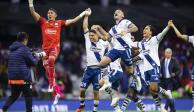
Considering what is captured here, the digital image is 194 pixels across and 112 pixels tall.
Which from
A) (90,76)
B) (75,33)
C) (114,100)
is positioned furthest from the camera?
(75,33)

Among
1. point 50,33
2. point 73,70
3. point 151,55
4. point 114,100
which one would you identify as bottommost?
point 114,100

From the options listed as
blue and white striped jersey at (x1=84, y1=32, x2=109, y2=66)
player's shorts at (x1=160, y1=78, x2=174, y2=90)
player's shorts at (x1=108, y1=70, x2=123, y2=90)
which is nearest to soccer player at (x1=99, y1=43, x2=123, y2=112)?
player's shorts at (x1=108, y1=70, x2=123, y2=90)

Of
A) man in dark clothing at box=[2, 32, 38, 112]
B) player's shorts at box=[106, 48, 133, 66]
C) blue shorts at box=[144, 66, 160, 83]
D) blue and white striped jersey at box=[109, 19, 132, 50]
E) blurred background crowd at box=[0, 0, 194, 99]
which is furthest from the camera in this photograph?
blurred background crowd at box=[0, 0, 194, 99]

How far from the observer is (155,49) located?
22.7 m

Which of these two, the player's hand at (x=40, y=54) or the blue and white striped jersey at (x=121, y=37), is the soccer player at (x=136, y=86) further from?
the player's hand at (x=40, y=54)

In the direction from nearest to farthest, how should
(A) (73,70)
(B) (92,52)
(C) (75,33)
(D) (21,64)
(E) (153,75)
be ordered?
(D) (21,64) → (E) (153,75) → (B) (92,52) → (A) (73,70) → (C) (75,33)

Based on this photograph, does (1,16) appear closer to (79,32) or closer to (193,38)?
(79,32)

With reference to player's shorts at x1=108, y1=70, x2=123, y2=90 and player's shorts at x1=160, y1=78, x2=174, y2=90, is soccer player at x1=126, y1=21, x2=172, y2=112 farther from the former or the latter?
player's shorts at x1=160, y1=78, x2=174, y2=90

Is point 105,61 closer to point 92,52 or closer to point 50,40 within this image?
point 92,52

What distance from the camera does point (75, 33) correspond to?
3606 centimetres

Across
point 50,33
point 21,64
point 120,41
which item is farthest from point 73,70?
point 21,64

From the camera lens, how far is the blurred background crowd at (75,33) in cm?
3181

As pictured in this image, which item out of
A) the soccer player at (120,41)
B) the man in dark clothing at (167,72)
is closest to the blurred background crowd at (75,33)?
the man in dark clothing at (167,72)

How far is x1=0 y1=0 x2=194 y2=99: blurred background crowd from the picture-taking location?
31812mm
